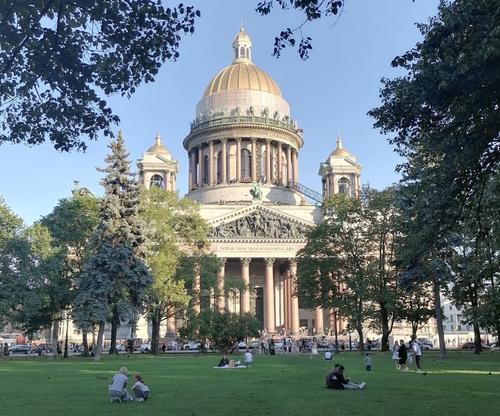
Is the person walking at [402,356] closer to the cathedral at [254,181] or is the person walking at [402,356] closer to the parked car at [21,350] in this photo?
the cathedral at [254,181]

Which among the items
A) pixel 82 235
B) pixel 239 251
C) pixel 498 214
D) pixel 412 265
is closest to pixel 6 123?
pixel 498 214

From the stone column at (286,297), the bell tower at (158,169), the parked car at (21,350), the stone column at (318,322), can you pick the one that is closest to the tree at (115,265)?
the parked car at (21,350)

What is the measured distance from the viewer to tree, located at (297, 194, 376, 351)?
42938 millimetres

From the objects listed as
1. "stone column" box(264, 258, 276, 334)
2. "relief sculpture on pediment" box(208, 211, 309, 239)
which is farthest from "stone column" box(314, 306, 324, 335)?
"relief sculpture on pediment" box(208, 211, 309, 239)

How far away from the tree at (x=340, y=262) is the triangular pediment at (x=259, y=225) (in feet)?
77.8

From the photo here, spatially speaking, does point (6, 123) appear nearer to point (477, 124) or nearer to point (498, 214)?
point (477, 124)

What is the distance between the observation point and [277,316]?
75938mm

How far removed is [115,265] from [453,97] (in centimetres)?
2721

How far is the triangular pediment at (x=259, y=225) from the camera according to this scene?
6956 cm

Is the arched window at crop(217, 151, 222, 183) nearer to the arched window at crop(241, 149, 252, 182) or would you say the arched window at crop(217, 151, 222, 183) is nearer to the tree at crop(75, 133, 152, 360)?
the arched window at crop(241, 149, 252, 182)

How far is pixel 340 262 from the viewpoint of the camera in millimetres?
44344

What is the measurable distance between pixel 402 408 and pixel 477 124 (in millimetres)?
6016

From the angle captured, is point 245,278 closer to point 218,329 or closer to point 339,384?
point 218,329

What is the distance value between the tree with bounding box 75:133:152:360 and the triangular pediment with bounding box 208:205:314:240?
29.8 m
